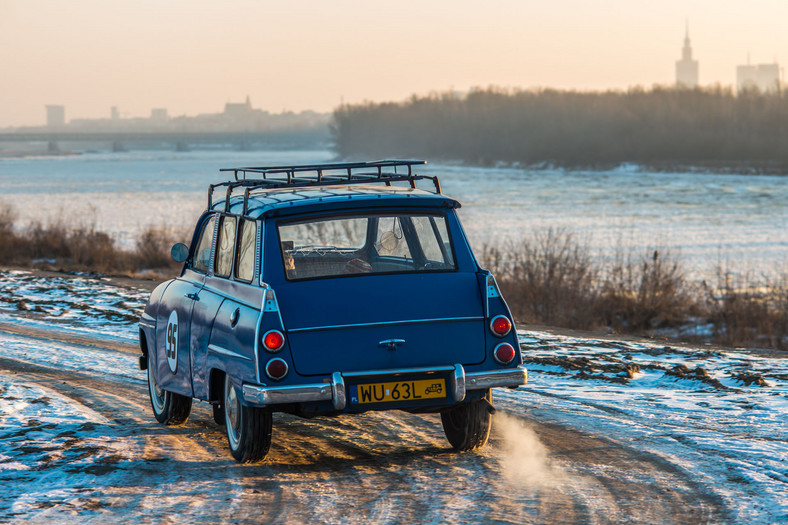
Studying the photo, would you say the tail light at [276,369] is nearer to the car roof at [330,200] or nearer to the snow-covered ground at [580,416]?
the snow-covered ground at [580,416]

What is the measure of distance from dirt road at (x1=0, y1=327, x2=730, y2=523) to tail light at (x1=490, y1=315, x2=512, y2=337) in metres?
0.90

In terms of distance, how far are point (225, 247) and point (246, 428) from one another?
55.0 inches

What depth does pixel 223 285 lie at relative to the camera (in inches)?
276

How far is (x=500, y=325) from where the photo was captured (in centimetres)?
658

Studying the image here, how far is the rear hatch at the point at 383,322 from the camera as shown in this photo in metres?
6.23

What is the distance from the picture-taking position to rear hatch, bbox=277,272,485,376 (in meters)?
6.23

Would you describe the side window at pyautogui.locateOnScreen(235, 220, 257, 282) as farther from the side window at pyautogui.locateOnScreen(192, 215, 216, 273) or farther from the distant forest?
the distant forest

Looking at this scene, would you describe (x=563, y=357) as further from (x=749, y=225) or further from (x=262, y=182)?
(x=749, y=225)

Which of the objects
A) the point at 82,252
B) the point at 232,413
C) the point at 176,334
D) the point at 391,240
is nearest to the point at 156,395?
the point at 176,334

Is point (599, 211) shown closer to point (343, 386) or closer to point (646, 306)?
point (646, 306)

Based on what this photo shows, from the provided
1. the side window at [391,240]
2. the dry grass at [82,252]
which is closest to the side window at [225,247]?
the side window at [391,240]

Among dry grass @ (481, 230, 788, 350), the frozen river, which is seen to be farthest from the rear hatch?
the frozen river

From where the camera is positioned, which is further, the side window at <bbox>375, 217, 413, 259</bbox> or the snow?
the side window at <bbox>375, 217, 413, 259</bbox>

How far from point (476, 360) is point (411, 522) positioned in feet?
4.62
